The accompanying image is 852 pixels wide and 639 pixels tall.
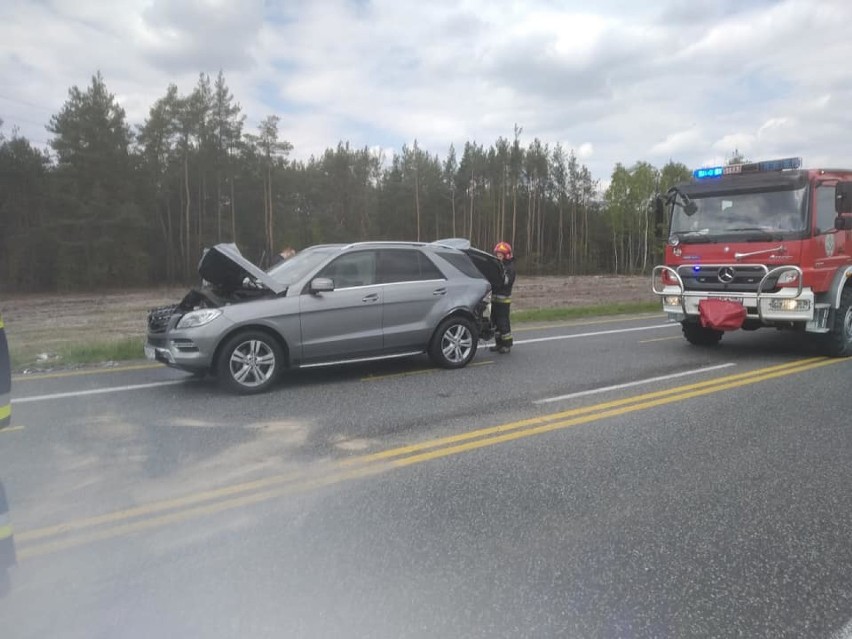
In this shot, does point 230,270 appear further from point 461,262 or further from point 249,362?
point 461,262

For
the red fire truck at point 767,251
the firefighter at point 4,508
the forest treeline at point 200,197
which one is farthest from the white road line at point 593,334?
the forest treeline at point 200,197

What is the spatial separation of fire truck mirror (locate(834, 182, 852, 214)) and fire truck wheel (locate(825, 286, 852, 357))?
127 centimetres

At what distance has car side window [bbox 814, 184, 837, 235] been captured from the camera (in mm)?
8891

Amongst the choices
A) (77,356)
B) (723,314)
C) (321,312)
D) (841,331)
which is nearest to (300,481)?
(321,312)

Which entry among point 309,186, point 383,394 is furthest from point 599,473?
point 309,186

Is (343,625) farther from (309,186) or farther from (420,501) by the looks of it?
(309,186)

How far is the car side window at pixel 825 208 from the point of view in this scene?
29.2ft

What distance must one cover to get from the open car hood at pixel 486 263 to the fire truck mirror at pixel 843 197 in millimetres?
4870

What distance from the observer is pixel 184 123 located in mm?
48219

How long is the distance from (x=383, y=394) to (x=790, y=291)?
5905mm

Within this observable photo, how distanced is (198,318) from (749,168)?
26.7 ft

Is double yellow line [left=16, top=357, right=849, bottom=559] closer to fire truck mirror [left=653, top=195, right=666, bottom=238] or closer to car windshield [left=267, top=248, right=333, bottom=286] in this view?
car windshield [left=267, top=248, right=333, bottom=286]

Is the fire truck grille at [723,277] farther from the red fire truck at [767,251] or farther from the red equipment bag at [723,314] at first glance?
the red equipment bag at [723,314]

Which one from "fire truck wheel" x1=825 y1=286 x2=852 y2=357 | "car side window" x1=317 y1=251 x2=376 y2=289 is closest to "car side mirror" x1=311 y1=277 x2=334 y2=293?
"car side window" x1=317 y1=251 x2=376 y2=289
